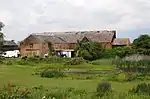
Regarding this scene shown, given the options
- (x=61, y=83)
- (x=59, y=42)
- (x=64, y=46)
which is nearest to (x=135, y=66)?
(x=61, y=83)

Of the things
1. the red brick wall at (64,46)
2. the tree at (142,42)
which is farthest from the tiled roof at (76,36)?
the tree at (142,42)

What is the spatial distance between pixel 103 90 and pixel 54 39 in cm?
8372

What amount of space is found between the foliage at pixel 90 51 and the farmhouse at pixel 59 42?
49.8 ft

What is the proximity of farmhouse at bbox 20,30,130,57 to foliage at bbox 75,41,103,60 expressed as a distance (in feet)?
49.8

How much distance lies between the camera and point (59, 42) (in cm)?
10150

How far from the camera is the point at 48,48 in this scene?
9875 cm

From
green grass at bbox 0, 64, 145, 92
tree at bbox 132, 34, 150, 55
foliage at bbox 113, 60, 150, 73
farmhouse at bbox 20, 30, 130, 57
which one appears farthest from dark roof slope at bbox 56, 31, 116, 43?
green grass at bbox 0, 64, 145, 92

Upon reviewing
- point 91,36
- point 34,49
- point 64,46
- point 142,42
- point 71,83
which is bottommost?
point 71,83

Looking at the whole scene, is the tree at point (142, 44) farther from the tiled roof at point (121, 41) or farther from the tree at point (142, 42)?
→ the tiled roof at point (121, 41)

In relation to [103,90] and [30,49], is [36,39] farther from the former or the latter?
[103,90]

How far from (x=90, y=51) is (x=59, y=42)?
84.6ft

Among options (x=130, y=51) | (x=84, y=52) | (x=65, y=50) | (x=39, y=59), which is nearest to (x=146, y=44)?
(x=130, y=51)

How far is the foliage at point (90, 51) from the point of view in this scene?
247ft

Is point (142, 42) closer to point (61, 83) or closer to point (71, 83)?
point (71, 83)
